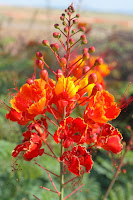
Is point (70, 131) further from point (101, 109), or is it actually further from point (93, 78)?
point (93, 78)

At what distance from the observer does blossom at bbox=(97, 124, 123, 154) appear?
1356mm

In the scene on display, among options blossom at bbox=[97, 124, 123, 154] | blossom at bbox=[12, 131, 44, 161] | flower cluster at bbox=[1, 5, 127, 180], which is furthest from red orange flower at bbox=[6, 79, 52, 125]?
blossom at bbox=[97, 124, 123, 154]

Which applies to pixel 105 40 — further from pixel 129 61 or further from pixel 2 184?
pixel 2 184

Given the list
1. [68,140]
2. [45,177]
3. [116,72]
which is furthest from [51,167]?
[116,72]

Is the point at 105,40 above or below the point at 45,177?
above

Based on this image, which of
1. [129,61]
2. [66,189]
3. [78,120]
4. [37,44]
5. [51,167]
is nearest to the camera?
[78,120]

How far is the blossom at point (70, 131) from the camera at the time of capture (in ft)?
4.26

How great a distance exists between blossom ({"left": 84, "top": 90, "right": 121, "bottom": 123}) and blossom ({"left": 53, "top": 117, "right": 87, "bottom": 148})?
0.10 metres

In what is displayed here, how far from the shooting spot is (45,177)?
289cm

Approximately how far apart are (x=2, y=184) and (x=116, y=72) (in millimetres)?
6473

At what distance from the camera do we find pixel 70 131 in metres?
1.36

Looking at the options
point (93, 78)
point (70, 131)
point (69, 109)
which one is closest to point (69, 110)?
point (69, 109)

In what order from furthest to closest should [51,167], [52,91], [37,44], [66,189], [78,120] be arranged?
[37,44] → [66,189] → [51,167] → [52,91] → [78,120]

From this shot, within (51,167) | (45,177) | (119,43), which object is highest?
(119,43)
